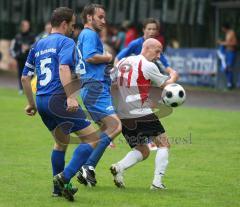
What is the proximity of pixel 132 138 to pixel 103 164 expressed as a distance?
7.49 ft

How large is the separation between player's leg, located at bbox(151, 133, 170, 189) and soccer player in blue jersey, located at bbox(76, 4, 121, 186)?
624 mm

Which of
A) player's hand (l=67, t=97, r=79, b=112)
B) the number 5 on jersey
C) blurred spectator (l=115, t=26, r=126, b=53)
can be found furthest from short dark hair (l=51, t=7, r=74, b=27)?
blurred spectator (l=115, t=26, r=126, b=53)

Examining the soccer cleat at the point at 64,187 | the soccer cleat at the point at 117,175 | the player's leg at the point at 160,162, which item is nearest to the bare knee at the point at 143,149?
the player's leg at the point at 160,162

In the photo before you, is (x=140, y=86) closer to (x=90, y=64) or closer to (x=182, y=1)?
(x=90, y=64)

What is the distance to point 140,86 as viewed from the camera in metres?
11.2

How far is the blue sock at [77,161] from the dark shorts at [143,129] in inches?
45.1

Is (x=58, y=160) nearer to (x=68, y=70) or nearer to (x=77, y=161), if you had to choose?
(x=77, y=161)

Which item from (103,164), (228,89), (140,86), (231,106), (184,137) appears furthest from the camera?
(228,89)

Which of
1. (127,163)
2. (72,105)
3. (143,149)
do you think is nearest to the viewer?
(72,105)

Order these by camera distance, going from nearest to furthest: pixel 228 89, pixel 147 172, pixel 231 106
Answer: pixel 147 172, pixel 231 106, pixel 228 89

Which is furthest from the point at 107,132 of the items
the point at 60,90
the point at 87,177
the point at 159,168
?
the point at 60,90

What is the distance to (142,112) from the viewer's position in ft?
36.6

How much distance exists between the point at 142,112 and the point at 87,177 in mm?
1106

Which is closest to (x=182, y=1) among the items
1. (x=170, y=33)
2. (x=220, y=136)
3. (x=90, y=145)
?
(x=170, y=33)
